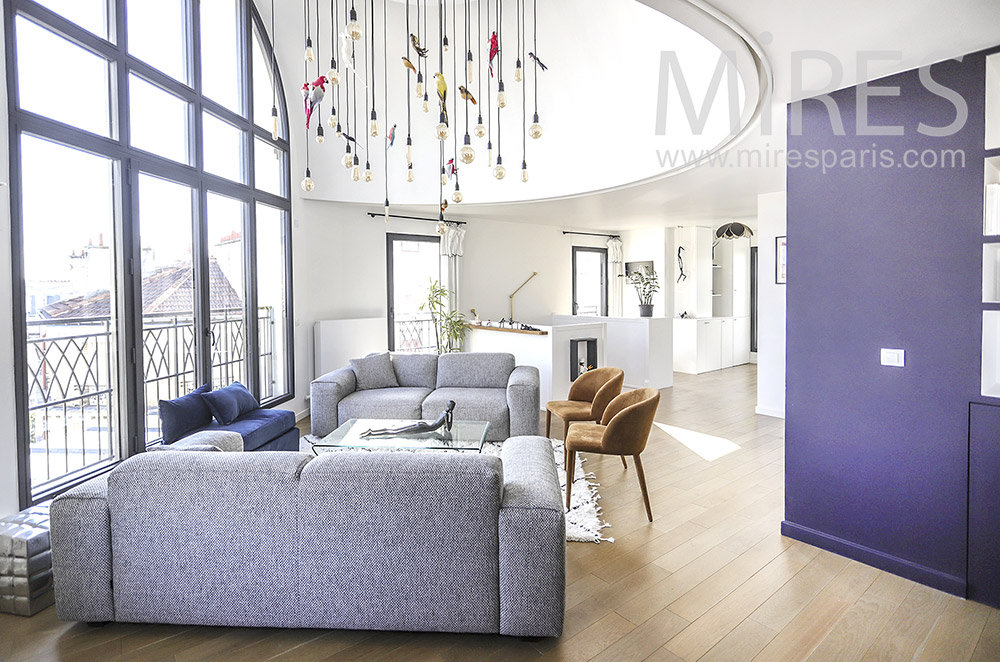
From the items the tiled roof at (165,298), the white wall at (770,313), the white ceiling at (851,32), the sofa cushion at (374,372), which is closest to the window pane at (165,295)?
the tiled roof at (165,298)

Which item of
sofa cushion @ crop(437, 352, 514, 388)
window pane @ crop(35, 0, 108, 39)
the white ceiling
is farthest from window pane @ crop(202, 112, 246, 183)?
the white ceiling

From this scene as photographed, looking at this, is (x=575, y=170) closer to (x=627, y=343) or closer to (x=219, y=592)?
(x=627, y=343)

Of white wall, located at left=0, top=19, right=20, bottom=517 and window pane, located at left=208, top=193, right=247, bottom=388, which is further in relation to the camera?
window pane, located at left=208, top=193, right=247, bottom=388

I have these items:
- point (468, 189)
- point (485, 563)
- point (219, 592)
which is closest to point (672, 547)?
point (485, 563)

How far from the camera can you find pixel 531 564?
208 cm

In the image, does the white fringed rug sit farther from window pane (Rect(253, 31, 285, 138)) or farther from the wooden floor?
window pane (Rect(253, 31, 285, 138))

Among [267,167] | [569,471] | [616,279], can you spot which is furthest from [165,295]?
[616,279]

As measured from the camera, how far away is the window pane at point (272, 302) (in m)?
5.75

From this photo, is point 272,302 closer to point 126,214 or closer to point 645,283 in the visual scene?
point 126,214

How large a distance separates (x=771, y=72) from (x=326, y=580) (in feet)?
9.83

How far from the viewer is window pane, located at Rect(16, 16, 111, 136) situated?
9.95 feet

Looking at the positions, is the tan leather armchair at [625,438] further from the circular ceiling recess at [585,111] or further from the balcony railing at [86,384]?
the balcony railing at [86,384]

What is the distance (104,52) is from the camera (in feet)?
11.7

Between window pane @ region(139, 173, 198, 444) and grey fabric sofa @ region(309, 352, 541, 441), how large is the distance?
1.11 metres
